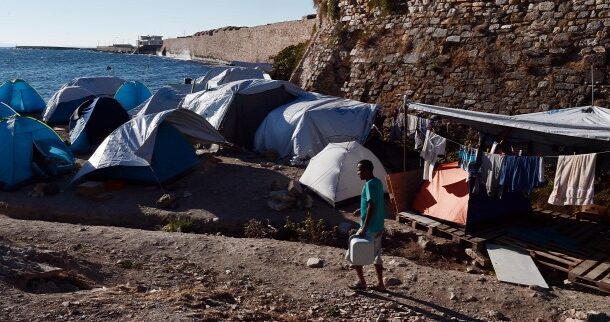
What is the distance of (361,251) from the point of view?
21.5 feet

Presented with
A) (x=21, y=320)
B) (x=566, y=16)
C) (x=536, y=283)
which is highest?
(x=566, y=16)

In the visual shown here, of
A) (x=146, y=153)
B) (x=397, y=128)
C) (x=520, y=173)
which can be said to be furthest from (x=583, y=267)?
(x=146, y=153)

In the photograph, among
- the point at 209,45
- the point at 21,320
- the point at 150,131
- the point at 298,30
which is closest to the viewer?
the point at 21,320

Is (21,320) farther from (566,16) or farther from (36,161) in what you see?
(566,16)

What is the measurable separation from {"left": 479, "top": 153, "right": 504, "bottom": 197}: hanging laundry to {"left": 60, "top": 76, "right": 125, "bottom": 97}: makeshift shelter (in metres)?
17.1

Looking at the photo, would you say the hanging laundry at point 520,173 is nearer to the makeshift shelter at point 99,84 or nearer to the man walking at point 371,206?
the man walking at point 371,206

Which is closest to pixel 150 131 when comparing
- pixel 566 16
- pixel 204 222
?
pixel 204 222

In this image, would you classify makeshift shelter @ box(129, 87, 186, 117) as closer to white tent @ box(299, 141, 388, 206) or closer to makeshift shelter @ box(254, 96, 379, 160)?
makeshift shelter @ box(254, 96, 379, 160)

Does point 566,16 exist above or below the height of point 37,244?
above

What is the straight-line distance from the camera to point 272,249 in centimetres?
832

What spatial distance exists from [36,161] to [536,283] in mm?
10066

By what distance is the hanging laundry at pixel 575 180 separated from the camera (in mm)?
7469

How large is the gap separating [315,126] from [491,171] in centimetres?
563

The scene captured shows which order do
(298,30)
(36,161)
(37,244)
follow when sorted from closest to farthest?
(37,244) < (36,161) < (298,30)
